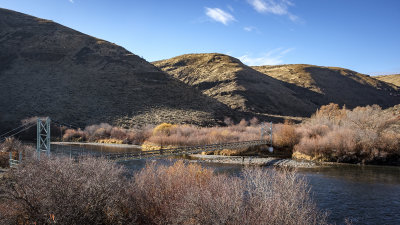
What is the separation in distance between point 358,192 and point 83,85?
209ft

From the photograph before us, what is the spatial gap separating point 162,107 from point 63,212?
57.1 m

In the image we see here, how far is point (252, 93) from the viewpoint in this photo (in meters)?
91.1

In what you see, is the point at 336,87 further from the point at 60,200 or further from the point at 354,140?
the point at 60,200

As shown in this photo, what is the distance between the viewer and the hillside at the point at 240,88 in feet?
282

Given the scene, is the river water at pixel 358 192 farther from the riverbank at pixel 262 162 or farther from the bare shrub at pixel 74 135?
the bare shrub at pixel 74 135

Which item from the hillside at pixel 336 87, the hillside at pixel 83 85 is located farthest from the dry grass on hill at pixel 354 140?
the hillside at pixel 336 87

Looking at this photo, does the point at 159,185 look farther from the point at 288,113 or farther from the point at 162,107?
the point at 288,113

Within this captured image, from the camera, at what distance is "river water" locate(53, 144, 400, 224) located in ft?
48.2

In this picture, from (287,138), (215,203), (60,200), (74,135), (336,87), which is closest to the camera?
(215,203)

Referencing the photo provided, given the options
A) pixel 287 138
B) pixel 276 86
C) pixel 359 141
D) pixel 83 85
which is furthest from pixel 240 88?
pixel 359 141

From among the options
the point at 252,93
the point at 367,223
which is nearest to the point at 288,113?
the point at 252,93

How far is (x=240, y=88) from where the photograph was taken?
92.2m

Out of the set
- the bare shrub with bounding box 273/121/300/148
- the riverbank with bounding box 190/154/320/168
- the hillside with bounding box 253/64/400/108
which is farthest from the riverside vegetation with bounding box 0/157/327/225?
the hillside with bounding box 253/64/400/108

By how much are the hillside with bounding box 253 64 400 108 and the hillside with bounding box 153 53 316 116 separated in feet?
40.2
